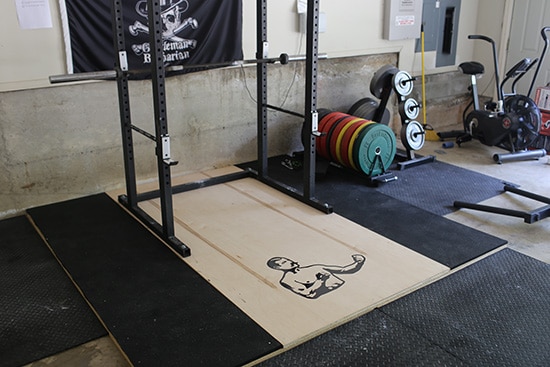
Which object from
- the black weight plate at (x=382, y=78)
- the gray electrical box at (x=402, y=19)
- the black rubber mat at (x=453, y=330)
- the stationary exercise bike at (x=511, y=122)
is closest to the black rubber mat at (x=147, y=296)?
the black rubber mat at (x=453, y=330)

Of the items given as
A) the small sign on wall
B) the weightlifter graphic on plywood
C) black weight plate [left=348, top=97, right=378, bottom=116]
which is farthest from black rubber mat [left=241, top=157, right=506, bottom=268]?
the small sign on wall

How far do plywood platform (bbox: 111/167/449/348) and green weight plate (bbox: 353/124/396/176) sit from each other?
2.36 feet

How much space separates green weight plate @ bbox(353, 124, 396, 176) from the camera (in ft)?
14.0

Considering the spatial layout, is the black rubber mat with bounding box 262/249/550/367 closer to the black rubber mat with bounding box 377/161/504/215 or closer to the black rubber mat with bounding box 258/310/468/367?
the black rubber mat with bounding box 258/310/468/367

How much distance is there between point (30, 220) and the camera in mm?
3801

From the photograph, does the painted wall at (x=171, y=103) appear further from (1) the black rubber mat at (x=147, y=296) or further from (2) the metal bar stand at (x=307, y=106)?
(2) the metal bar stand at (x=307, y=106)

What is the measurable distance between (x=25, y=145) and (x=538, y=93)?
4.80m

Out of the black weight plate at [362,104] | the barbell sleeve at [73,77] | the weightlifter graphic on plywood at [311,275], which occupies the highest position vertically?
the barbell sleeve at [73,77]

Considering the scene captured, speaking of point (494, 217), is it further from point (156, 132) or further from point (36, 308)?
point (36, 308)

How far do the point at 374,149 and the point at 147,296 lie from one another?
7.58ft

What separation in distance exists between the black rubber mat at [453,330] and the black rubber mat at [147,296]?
10.6 inches

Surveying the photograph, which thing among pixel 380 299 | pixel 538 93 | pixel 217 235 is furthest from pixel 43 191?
pixel 538 93

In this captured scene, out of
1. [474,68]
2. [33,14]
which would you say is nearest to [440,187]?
[474,68]

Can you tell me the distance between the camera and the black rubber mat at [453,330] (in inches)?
92.6
